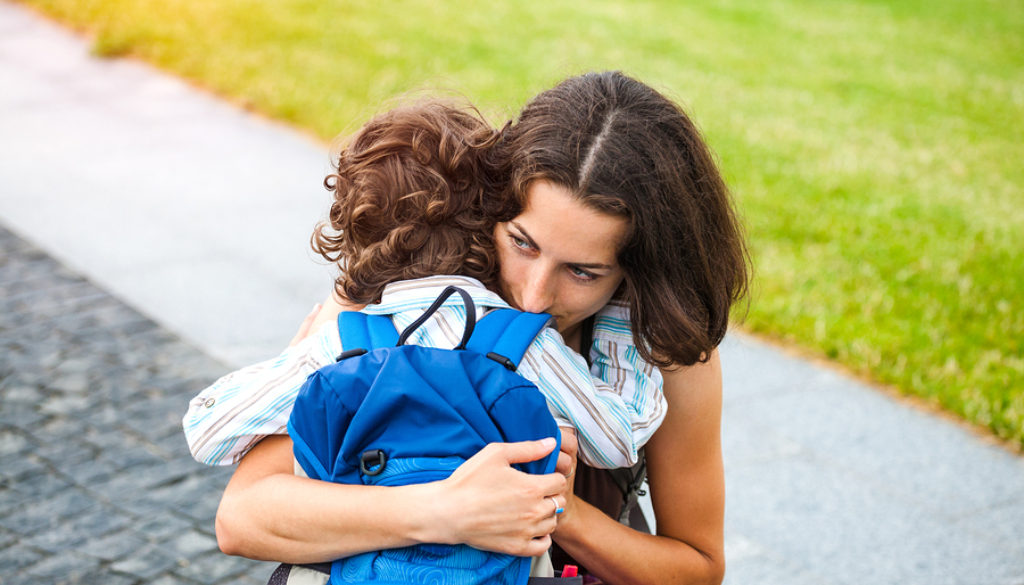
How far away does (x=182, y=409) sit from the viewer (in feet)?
13.2

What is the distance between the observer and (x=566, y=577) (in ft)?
5.35

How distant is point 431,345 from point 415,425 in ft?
0.52

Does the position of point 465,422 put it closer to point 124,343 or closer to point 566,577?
point 566,577

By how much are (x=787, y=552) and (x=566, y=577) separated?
2064mm

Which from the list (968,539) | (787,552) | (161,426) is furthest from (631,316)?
(161,426)

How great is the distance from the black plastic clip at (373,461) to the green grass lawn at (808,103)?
104cm

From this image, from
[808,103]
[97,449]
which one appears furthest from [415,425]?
[808,103]

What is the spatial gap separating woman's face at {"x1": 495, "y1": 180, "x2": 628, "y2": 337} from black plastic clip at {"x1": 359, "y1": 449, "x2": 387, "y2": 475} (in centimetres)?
41

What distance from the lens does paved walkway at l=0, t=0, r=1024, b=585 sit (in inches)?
131

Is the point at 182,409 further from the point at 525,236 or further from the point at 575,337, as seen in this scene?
the point at 525,236

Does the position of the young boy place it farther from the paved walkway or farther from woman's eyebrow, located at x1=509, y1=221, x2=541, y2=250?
the paved walkway

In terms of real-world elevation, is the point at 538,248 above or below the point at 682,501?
above

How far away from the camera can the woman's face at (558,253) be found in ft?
5.62

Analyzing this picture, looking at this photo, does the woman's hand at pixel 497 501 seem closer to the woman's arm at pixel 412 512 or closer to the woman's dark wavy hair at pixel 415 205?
the woman's arm at pixel 412 512
